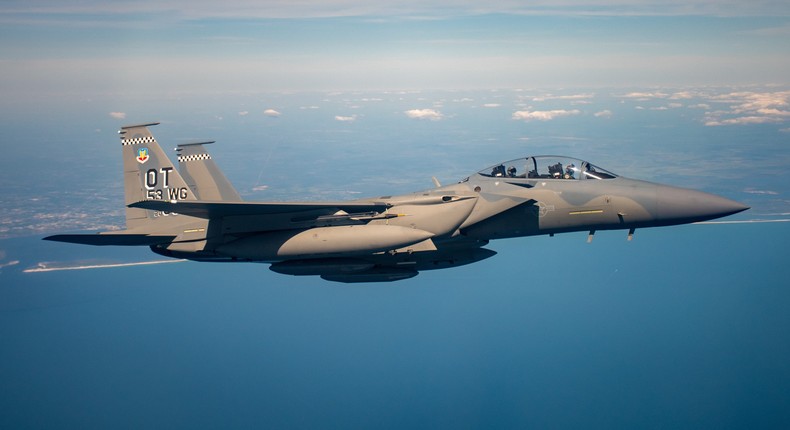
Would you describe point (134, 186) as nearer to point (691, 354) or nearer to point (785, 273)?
point (691, 354)

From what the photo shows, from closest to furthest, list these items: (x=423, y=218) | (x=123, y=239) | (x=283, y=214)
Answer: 1. (x=423, y=218)
2. (x=283, y=214)
3. (x=123, y=239)

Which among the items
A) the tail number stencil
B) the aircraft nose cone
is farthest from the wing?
the aircraft nose cone

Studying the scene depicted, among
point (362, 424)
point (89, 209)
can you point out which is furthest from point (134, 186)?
point (89, 209)

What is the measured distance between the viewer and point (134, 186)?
14.2m

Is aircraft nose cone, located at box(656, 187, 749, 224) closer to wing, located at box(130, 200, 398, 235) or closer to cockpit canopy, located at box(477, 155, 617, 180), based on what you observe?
cockpit canopy, located at box(477, 155, 617, 180)

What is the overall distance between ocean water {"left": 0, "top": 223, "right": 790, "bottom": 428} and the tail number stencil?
743 inches

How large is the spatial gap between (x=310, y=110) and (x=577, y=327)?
134 m

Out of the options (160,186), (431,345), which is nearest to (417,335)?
(431,345)

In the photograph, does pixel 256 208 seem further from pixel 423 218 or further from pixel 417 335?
pixel 417 335

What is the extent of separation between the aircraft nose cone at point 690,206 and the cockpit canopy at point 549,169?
118 centimetres

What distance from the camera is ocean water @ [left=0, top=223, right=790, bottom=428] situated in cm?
3033

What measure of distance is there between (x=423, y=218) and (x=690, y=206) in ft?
17.9

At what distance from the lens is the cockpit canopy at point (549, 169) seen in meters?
12.4

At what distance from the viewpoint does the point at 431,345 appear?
119 feet
